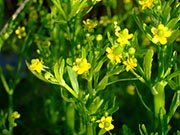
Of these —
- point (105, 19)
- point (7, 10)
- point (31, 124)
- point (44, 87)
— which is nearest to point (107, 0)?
point (105, 19)

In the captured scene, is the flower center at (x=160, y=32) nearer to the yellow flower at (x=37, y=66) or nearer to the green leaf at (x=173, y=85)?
the green leaf at (x=173, y=85)

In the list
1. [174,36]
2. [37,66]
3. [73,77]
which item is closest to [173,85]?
[174,36]

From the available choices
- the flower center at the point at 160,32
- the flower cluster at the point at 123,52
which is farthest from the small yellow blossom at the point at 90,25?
the flower center at the point at 160,32

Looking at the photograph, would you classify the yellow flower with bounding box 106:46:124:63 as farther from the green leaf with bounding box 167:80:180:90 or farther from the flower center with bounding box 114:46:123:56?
the green leaf with bounding box 167:80:180:90

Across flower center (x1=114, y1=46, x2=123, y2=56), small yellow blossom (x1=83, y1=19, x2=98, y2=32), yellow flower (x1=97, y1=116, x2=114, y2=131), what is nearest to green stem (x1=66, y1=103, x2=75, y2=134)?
small yellow blossom (x1=83, y1=19, x2=98, y2=32)

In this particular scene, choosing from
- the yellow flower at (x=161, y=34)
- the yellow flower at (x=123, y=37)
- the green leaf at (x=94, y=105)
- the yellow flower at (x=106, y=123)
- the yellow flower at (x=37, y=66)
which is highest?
the yellow flower at (x=37, y=66)

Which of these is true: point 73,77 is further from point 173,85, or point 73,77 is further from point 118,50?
point 173,85

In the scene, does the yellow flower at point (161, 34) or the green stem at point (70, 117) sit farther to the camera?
the green stem at point (70, 117)

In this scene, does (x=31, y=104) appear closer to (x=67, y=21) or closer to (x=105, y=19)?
(x=105, y=19)
